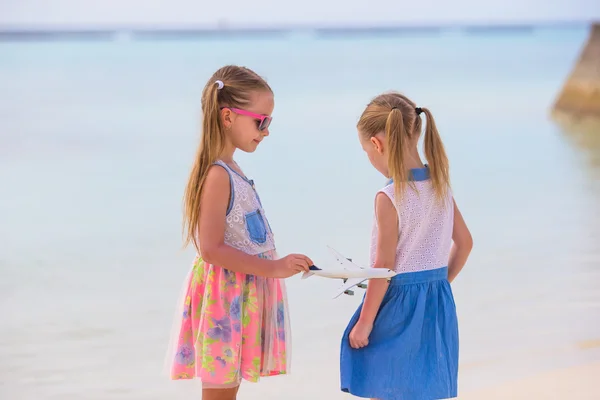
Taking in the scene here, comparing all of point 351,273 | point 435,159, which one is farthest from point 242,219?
point 435,159

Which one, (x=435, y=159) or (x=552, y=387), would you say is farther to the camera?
(x=552, y=387)

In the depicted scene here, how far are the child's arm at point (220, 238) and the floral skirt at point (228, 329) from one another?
56 millimetres

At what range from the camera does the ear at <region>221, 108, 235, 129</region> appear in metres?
1.98

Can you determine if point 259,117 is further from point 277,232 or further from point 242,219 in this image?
point 277,232

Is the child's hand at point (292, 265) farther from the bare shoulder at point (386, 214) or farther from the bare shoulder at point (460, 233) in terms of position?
the bare shoulder at point (460, 233)

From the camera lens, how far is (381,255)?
1955 millimetres

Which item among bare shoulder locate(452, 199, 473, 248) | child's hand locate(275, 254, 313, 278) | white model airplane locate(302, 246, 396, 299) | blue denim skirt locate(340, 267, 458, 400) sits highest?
bare shoulder locate(452, 199, 473, 248)

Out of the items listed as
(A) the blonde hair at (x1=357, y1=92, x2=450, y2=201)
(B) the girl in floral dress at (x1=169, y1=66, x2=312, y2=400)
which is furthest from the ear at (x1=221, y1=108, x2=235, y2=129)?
(A) the blonde hair at (x1=357, y1=92, x2=450, y2=201)

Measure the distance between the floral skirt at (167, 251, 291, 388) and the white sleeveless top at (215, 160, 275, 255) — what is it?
1.6 inches

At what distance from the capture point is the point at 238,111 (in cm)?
198

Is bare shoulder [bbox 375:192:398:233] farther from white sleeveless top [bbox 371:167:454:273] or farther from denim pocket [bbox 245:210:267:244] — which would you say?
denim pocket [bbox 245:210:267:244]

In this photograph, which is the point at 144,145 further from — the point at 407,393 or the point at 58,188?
the point at 407,393

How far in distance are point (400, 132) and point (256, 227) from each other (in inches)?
13.1

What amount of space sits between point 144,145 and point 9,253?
135 inches
